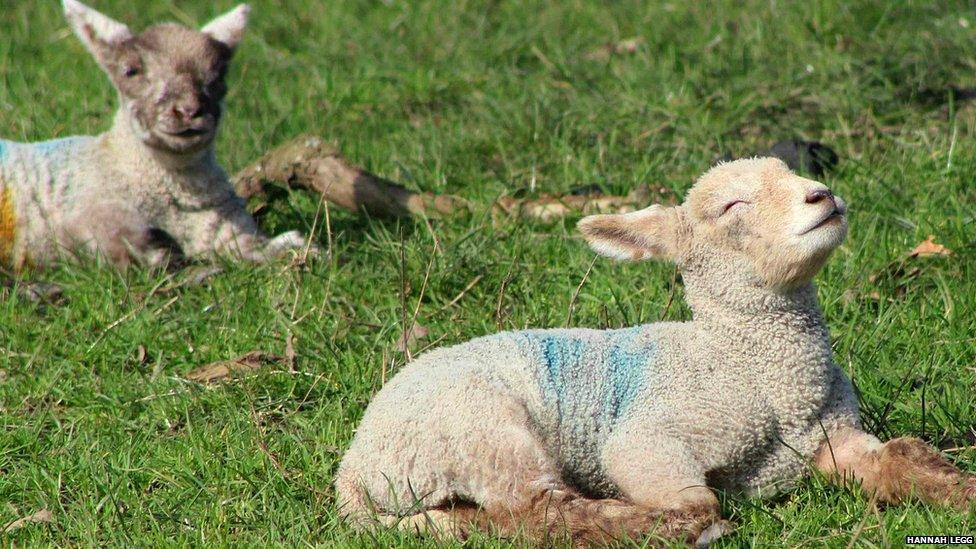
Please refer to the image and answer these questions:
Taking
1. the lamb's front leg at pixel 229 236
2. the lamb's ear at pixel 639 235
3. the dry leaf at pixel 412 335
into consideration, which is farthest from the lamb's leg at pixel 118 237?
the lamb's ear at pixel 639 235

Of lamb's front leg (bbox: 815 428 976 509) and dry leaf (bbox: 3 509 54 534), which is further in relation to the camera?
dry leaf (bbox: 3 509 54 534)

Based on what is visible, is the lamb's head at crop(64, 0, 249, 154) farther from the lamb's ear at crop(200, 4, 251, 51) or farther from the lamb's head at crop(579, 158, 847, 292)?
the lamb's head at crop(579, 158, 847, 292)

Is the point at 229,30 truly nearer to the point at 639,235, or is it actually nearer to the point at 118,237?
the point at 118,237

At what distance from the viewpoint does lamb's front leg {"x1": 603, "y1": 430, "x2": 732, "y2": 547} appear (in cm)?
380

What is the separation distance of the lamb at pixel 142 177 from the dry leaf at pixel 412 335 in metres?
1.29

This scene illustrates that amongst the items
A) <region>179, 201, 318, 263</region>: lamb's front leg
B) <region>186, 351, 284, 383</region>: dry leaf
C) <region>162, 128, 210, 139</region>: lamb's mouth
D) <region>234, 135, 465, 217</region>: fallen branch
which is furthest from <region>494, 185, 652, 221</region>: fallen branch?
<region>186, 351, 284, 383</region>: dry leaf

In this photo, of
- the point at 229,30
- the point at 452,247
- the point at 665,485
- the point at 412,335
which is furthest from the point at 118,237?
the point at 665,485

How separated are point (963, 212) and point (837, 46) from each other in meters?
2.28

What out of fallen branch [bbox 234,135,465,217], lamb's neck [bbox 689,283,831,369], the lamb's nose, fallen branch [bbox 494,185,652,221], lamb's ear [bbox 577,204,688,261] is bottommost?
fallen branch [bbox 234,135,465,217]

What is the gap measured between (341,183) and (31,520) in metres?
2.78

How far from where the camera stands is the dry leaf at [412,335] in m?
5.15

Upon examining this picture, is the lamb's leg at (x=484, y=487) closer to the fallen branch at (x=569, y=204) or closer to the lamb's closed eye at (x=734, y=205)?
the lamb's closed eye at (x=734, y=205)

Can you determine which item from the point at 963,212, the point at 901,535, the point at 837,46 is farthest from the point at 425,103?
the point at 901,535

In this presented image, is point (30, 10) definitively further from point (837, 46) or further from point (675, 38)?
point (837, 46)
